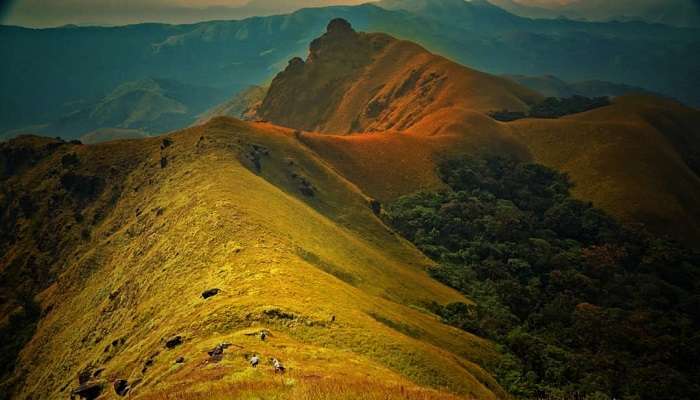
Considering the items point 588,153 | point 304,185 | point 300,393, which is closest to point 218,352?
point 300,393

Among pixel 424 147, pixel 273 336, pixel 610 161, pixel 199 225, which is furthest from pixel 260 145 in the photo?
pixel 610 161

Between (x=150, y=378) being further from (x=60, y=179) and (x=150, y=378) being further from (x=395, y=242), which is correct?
(x=60, y=179)

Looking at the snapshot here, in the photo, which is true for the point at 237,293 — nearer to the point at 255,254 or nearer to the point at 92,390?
the point at 255,254

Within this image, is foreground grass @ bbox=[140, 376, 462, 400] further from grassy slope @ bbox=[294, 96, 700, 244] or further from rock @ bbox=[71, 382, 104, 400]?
grassy slope @ bbox=[294, 96, 700, 244]

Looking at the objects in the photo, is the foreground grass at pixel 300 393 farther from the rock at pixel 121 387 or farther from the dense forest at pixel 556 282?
the dense forest at pixel 556 282

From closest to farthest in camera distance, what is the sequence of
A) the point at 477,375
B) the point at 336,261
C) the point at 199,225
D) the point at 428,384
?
the point at 428,384
the point at 477,375
the point at 199,225
the point at 336,261

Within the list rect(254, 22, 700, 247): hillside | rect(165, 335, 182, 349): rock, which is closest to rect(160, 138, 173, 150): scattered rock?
rect(254, 22, 700, 247): hillside
